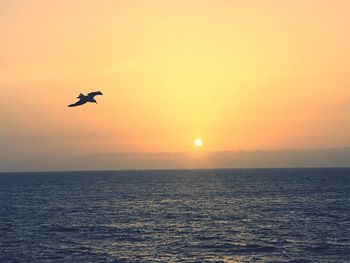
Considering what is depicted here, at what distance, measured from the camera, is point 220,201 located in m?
132

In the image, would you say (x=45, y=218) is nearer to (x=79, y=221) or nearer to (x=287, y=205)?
(x=79, y=221)

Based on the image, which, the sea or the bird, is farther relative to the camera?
the sea

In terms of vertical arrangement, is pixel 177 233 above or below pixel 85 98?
below

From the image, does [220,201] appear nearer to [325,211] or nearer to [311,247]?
[325,211]

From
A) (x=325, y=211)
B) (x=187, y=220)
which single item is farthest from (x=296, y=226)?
(x=325, y=211)

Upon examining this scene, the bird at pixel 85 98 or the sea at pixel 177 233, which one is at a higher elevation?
the bird at pixel 85 98

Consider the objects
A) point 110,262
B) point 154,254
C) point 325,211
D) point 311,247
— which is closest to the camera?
point 110,262

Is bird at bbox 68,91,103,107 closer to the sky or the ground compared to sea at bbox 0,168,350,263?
closer to the sky

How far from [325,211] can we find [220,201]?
33.0 meters

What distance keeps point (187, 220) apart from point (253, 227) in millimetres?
13867

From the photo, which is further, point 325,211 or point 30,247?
point 325,211

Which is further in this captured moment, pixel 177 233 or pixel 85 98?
pixel 177 233

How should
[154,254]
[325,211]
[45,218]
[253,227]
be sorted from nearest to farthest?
1. [154,254]
2. [253,227]
3. [45,218]
4. [325,211]

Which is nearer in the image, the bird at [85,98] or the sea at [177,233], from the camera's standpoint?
the bird at [85,98]
